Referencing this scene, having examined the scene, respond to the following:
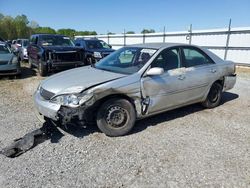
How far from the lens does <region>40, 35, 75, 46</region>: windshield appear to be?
10.8 meters

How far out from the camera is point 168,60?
15.0 feet

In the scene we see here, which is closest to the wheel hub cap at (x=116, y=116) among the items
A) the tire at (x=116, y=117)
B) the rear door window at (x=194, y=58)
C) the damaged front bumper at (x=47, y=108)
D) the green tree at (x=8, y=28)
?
the tire at (x=116, y=117)

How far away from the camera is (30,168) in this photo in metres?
3.10

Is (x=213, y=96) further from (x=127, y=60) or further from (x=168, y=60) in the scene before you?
(x=127, y=60)

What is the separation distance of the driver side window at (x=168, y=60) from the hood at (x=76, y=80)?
78 cm

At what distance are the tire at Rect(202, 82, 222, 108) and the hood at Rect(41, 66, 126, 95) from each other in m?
2.49

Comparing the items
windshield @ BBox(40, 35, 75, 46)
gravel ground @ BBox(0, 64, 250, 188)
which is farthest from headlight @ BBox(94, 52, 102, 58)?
gravel ground @ BBox(0, 64, 250, 188)

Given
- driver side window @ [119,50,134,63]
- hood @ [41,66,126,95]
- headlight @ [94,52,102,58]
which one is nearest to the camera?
hood @ [41,66,126,95]

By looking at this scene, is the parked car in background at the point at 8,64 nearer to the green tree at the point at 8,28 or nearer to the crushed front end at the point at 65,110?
the crushed front end at the point at 65,110

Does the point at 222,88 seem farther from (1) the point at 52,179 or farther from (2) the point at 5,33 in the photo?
(2) the point at 5,33

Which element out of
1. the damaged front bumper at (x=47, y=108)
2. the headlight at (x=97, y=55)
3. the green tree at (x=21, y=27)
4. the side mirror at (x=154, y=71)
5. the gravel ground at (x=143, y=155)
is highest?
the green tree at (x=21, y=27)

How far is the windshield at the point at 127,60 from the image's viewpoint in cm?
435

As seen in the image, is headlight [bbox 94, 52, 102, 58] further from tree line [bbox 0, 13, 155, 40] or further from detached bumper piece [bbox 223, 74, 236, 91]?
tree line [bbox 0, 13, 155, 40]

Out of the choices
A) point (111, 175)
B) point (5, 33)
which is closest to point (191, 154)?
point (111, 175)
